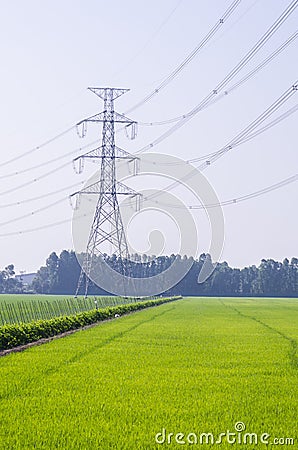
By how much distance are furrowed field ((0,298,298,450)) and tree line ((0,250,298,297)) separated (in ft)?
369

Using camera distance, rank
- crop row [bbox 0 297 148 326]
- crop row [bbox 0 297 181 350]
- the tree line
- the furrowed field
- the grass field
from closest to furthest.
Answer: the furrowed field < crop row [bbox 0 297 181 350] < crop row [bbox 0 297 148 326] < the grass field < the tree line

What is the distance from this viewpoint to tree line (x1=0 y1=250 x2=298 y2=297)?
136 metres

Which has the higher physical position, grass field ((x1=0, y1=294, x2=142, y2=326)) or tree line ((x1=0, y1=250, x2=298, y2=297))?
tree line ((x1=0, y1=250, x2=298, y2=297))

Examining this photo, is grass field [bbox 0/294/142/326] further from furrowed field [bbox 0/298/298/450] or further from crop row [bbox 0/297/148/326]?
furrowed field [bbox 0/298/298/450]

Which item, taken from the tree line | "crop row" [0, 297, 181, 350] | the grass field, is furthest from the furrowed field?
the tree line

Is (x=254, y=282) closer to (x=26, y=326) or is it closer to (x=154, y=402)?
(x=26, y=326)

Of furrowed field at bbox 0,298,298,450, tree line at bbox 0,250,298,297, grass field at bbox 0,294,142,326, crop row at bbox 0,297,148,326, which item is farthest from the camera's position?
tree line at bbox 0,250,298,297

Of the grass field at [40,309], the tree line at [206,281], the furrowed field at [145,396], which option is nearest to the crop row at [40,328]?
the furrowed field at [145,396]

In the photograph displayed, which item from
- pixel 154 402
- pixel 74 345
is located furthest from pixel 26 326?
pixel 154 402

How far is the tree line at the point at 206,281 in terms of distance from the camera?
5354 inches

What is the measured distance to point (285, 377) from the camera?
14.4 m

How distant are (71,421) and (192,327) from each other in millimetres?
21463

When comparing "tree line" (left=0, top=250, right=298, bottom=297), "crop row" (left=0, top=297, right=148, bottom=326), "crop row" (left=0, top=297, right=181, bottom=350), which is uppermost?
"tree line" (left=0, top=250, right=298, bottom=297)

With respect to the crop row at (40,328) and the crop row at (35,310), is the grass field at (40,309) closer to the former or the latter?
the crop row at (35,310)
